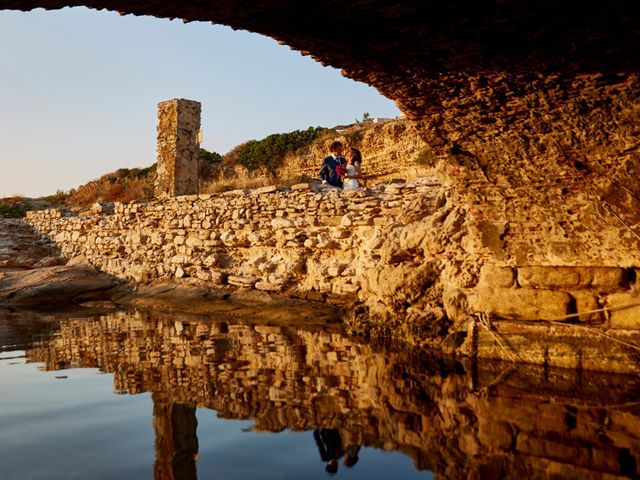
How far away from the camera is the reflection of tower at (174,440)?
2889 millimetres

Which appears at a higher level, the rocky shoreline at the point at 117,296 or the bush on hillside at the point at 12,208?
the bush on hillside at the point at 12,208

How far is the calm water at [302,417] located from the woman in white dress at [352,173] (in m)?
4.40

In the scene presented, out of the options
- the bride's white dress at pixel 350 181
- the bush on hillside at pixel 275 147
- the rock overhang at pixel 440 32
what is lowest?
the bride's white dress at pixel 350 181

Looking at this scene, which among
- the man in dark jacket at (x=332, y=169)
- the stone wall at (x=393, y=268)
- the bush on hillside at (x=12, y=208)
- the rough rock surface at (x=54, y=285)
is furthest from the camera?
the bush on hillside at (x=12, y=208)

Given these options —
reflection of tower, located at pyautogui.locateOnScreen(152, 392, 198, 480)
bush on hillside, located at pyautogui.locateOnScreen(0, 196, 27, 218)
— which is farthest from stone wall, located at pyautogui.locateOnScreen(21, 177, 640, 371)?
bush on hillside, located at pyautogui.locateOnScreen(0, 196, 27, 218)

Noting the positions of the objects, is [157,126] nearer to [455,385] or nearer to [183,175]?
[183,175]

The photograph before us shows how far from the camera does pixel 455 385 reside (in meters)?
4.57

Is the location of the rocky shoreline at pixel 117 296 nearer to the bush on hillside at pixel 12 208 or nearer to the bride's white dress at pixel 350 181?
the bride's white dress at pixel 350 181

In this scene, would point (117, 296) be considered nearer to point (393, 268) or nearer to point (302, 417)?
point (393, 268)

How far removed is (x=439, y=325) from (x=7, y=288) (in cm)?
994

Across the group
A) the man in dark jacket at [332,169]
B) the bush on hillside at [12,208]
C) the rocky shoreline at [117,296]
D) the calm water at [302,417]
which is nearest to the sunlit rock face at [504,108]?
the calm water at [302,417]

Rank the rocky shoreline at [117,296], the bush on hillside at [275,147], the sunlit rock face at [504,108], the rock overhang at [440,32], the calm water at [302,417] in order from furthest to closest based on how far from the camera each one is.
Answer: the bush on hillside at [275,147] → the rocky shoreline at [117,296] → the calm water at [302,417] → the sunlit rock face at [504,108] → the rock overhang at [440,32]

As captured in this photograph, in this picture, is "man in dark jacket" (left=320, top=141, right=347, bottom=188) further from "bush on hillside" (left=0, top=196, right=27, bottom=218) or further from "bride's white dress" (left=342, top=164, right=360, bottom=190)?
"bush on hillside" (left=0, top=196, right=27, bottom=218)

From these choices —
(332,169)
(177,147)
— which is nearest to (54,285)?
(177,147)
